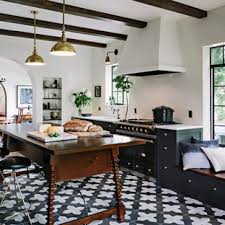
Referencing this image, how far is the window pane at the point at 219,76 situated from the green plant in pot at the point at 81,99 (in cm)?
336

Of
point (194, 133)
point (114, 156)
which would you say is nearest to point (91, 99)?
point (194, 133)

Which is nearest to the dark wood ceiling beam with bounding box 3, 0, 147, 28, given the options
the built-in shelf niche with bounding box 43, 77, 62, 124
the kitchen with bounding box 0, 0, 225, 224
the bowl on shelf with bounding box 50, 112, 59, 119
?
the kitchen with bounding box 0, 0, 225, 224

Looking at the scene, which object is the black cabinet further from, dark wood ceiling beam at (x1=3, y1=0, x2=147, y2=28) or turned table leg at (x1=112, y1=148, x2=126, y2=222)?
dark wood ceiling beam at (x1=3, y1=0, x2=147, y2=28)

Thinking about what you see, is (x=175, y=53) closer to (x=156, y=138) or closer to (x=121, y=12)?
(x=121, y=12)

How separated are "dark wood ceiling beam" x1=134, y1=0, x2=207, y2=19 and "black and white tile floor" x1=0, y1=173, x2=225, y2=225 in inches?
102

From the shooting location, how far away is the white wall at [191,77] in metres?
4.28

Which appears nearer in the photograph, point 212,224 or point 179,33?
point 212,224

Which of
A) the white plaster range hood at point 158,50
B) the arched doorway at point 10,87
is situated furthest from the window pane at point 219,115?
the arched doorway at point 10,87

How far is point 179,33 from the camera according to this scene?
4.79 m

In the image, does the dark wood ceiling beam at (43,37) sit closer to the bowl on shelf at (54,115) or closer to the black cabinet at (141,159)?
the bowl on shelf at (54,115)

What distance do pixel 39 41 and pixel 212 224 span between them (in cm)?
536

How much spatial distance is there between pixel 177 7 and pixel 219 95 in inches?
61.8

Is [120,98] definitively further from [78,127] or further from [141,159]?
[78,127]

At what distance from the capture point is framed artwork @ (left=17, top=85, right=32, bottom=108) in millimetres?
11703
